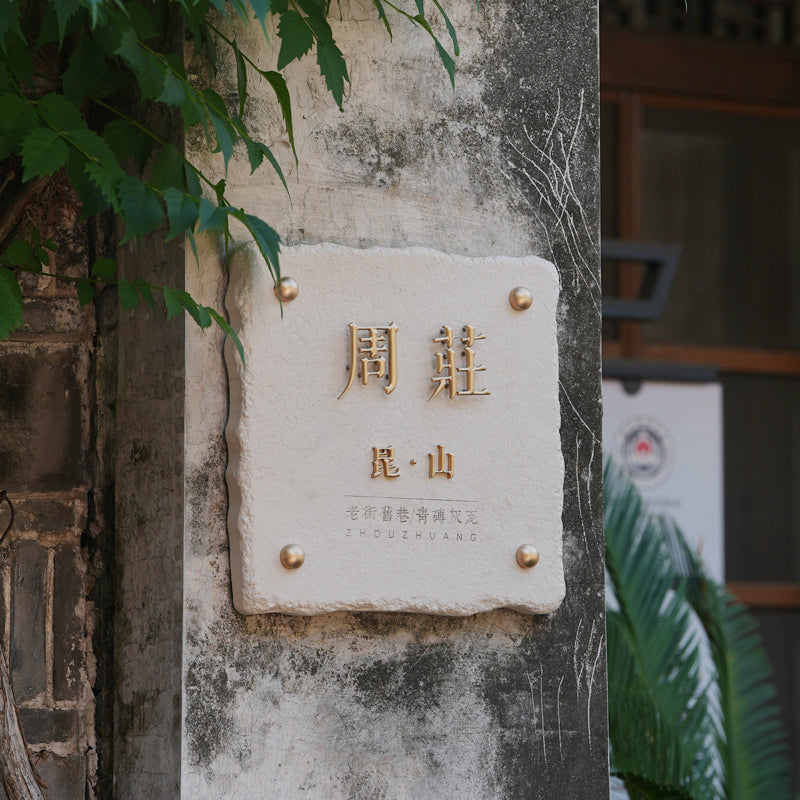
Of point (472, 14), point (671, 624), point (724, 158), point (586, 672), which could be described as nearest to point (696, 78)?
point (724, 158)

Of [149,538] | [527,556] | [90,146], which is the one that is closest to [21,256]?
[90,146]

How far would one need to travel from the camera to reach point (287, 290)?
69.1 inches

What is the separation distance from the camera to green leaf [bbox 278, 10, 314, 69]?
1598mm

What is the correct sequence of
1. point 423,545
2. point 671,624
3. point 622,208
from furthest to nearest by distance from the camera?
1. point 622,208
2. point 671,624
3. point 423,545

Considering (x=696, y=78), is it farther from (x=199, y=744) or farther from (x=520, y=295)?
(x=199, y=744)

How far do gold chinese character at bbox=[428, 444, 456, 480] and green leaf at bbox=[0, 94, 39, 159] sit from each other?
2.36ft

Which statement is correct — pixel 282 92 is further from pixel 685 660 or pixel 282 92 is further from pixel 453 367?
pixel 685 660

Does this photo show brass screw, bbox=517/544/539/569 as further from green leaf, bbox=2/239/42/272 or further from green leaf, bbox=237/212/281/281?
green leaf, bbox=2/239/42/272

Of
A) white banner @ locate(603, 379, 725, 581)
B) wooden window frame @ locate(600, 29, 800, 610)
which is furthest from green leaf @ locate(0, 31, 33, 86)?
wooden window frame @ locate(600, 29, 800, 610)

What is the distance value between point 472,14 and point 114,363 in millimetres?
798

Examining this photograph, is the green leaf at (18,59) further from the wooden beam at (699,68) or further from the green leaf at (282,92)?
the wooden beam at (699,68)

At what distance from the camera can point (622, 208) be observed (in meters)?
4.29

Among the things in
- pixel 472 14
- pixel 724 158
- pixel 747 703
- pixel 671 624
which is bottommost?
pixel 747 703

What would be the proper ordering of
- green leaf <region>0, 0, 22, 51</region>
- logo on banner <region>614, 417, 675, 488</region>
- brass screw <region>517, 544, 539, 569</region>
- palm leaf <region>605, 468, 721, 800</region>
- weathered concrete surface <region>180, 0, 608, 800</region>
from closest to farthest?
green leaf <region>0, 0, 22, 51</region> → weathered concrete surface <region>180, 0, 608, 800</region> → brass screw <region>517, 544, 539, 569</region> → palm leaf <region>605, 468, 721, 800</region> → logo on banner <region>614, 417, 675, 488</region>
